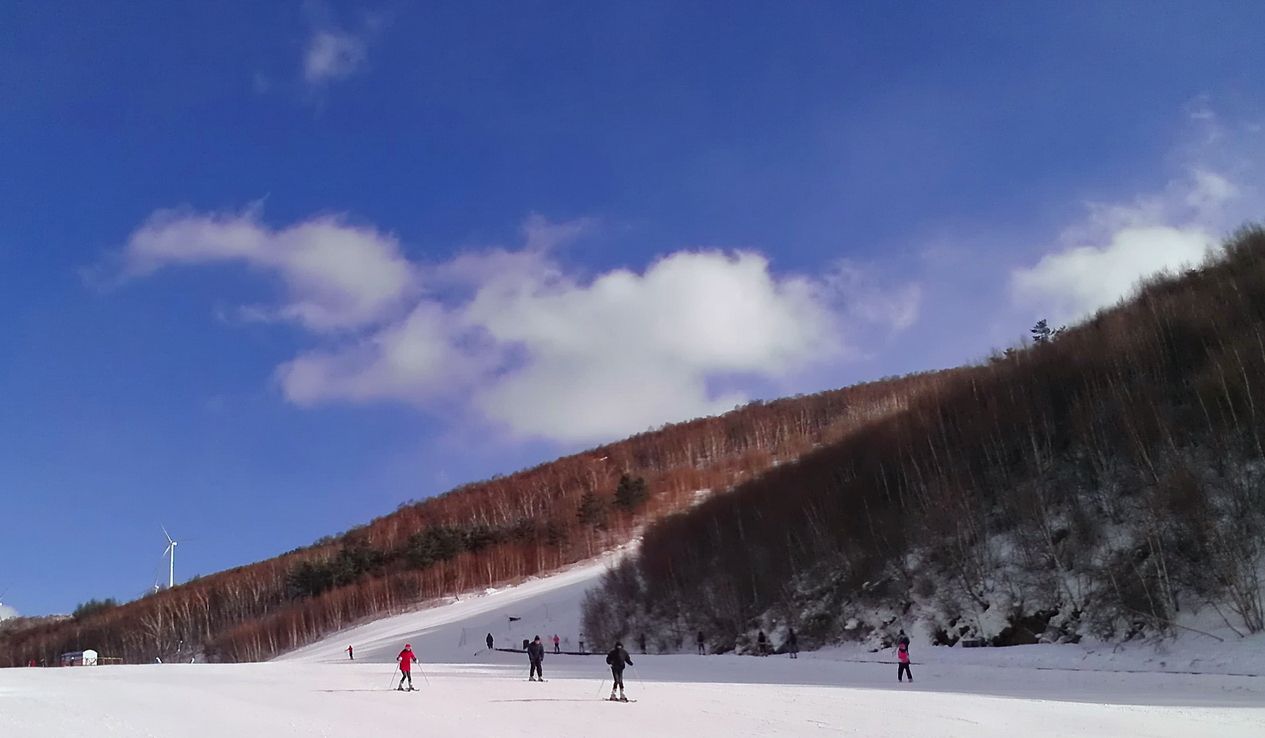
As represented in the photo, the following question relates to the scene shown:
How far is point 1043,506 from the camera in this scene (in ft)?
127

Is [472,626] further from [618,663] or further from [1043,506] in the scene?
[618,663]

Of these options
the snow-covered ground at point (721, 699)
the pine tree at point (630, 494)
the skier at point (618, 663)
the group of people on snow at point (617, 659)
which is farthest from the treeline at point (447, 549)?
the skier at point (618, 663)

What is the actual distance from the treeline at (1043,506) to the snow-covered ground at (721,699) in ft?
9.24

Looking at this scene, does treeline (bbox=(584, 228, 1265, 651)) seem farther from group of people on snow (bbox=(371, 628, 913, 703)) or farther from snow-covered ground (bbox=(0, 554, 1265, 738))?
snow-covered ground (bbox=(0, 554, 1265, 738))

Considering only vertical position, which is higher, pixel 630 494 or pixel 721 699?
pixel 630 494

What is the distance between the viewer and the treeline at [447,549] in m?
98.5

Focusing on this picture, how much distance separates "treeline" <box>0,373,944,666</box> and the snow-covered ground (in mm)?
45888

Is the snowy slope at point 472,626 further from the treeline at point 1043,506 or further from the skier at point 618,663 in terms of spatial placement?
the skier at point 618,663

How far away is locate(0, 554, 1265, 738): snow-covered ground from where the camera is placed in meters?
16.7

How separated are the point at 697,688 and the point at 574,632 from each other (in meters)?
42.3

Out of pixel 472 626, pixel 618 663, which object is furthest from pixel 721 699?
pixel 472 626

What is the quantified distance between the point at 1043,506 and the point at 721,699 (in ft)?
73.8

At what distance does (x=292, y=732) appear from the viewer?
1617 cm

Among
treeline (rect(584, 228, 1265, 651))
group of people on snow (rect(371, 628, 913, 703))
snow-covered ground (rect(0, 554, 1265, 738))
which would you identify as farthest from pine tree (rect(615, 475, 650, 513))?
snow-covered ground (rect(0, 554, 1265, 738))
